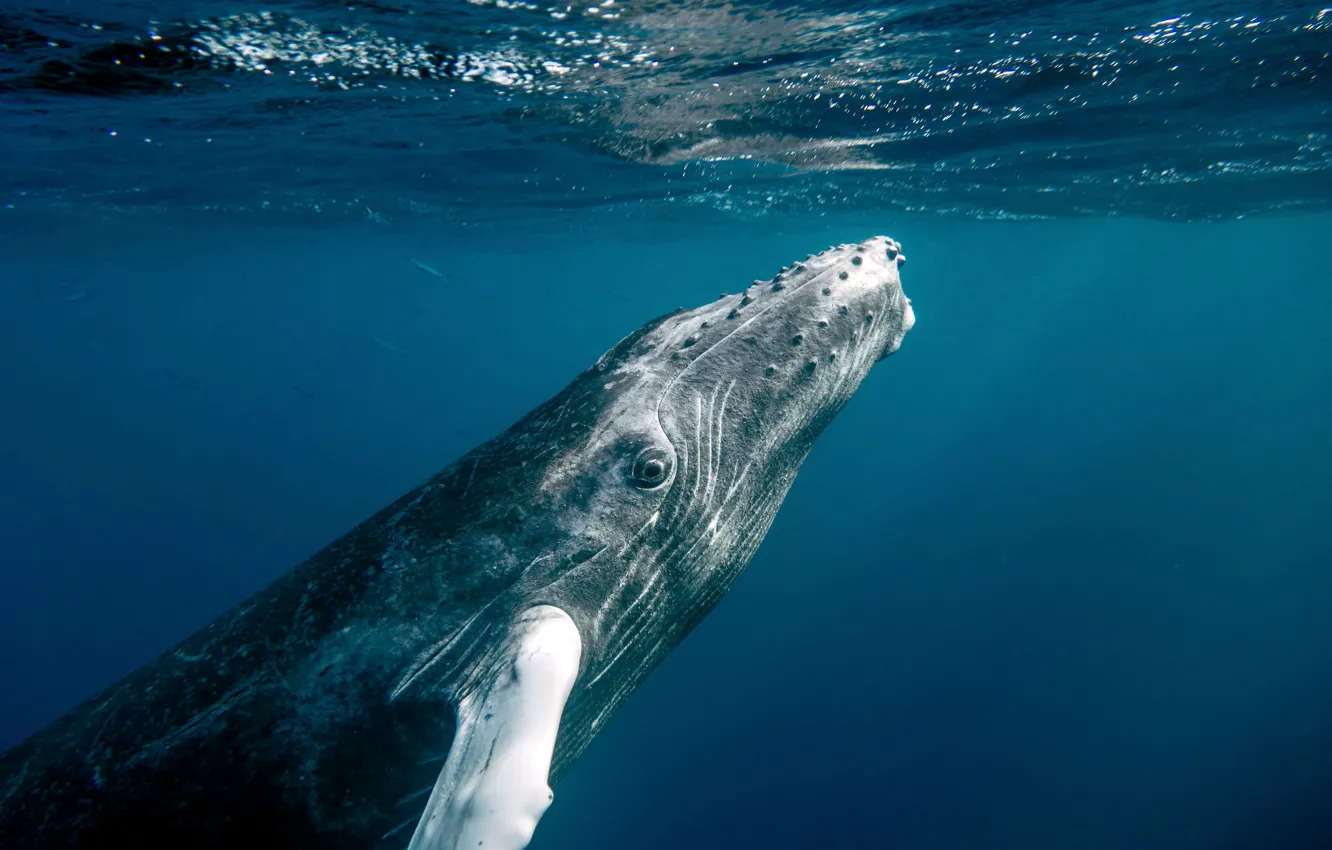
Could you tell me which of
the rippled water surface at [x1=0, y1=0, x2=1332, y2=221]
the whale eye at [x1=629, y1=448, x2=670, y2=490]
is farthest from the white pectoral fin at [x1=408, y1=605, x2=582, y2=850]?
the rippled water surface at [x1=0, y1=0, x2=1332, y2=221]

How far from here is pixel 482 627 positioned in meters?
3.50

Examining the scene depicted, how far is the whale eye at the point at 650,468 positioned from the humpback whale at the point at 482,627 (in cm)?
1

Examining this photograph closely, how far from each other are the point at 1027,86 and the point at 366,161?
15.4 metres

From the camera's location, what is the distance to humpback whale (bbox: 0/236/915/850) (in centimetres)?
305

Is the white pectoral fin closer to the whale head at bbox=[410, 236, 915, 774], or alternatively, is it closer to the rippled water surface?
the whale head at bbox=[410, 236, 915, 774]

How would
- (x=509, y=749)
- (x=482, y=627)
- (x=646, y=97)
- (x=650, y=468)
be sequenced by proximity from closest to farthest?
(x=509, y=749)
(x=482, y=627)
(x=650, y=468)
(x=646, y=97)

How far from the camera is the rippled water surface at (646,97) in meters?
8.85

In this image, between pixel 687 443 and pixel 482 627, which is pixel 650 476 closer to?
pixel 687 443

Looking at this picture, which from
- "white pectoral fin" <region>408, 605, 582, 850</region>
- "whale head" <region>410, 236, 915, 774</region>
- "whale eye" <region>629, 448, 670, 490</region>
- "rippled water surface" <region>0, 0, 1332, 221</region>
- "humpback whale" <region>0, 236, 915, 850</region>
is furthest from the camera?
"rippled water surface" <region>0, 0, 1332, 221</region>

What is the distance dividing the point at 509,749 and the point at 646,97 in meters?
12.4

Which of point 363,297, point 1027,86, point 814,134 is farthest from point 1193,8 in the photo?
point 363,297

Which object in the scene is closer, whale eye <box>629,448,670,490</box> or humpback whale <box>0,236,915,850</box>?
humpback whale <box>0,236,915,850</box>

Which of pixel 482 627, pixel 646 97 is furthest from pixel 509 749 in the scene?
pixel 646 97

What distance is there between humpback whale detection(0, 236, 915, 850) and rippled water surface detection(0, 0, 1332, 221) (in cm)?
626
